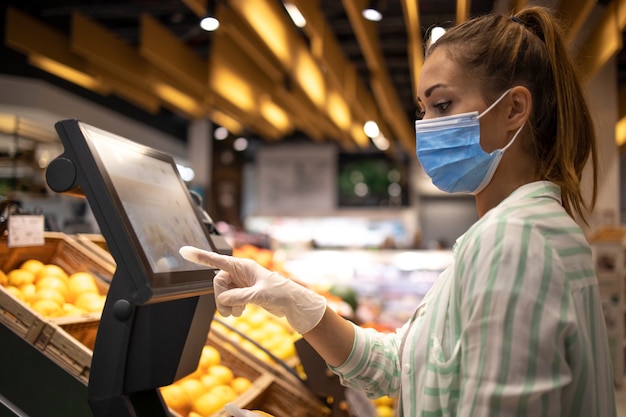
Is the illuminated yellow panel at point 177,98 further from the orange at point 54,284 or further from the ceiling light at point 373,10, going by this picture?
the orange at point 54,284

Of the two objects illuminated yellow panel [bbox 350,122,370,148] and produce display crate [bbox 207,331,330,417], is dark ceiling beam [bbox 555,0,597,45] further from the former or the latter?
illuminated yellow panel [bbox 350,122,370,148]

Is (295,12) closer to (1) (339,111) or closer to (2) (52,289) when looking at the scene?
(2) (52,289)

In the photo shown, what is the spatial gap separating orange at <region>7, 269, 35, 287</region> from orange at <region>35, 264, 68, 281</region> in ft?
0.08

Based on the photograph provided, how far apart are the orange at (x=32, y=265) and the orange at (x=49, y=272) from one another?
1 centimetres

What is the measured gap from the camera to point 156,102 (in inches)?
320

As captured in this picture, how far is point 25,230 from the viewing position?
1.80 metres

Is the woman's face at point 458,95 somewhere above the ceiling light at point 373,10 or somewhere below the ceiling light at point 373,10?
below

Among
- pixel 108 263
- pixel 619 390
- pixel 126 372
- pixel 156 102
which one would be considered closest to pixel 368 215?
pixel 156 102

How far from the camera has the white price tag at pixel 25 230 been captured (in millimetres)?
1749

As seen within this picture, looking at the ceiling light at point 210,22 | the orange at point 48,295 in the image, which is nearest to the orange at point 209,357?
the orange at point 48,295

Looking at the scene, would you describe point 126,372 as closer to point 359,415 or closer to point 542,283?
point 542,283

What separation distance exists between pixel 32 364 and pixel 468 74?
3.68 ft

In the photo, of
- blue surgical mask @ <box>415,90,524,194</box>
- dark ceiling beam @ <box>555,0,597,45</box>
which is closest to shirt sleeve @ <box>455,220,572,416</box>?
blue surgical mask @ <box>415,90,524,194</box>

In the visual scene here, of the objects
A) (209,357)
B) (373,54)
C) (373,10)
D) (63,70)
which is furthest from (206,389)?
(63,70)
